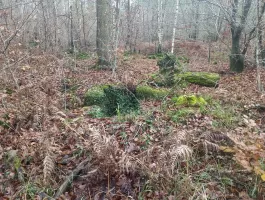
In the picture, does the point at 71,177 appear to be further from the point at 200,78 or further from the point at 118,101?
the point at 200,78

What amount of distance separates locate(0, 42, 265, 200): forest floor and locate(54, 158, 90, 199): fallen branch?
0.03 m

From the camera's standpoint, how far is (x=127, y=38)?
19172 mm

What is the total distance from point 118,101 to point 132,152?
2.41 metres

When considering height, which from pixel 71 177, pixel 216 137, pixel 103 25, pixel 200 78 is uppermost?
pixel 103 25

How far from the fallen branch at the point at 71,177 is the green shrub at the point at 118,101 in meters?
2.39

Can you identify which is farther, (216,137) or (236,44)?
(236,44)

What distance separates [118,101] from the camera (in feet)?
20.6

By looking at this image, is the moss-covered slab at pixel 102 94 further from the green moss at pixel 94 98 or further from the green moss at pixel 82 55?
the green moss at pixel 82 55

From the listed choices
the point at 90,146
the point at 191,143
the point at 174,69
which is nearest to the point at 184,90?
the point at 174,69

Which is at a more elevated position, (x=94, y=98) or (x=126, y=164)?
(x=94, y=98)

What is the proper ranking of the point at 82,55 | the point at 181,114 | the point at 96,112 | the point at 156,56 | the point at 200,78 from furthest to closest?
the point at 156,56 < the point at 82,55 < the point at 200,78 < the point at 96,112 < the point at 181,114

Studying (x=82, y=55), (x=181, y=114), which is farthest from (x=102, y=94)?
(x=82, y=55)

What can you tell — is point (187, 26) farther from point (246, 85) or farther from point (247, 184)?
point (247, 184)

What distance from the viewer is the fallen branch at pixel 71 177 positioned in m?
3.27
